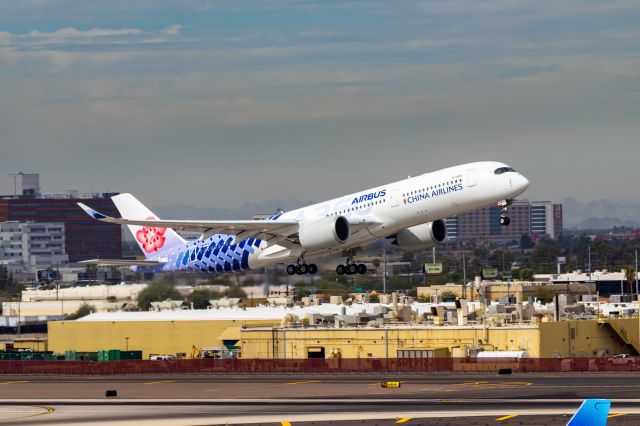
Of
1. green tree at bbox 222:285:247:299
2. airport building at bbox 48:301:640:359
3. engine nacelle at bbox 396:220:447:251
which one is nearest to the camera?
engine nacelle at bbox 396:220:447:251

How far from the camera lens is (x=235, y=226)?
83.8 meters

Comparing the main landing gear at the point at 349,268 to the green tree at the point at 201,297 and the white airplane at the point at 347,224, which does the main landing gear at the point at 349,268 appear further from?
the green tree at the point at 201,297

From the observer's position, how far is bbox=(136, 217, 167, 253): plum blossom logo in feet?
320

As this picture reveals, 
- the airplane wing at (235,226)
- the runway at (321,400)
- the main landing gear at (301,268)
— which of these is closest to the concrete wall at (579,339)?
the runway at (321,400)

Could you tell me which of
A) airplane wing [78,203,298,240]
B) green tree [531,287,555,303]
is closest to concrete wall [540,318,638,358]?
airplane wing [78,203,298,240]

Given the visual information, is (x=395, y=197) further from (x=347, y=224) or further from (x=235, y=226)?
(x=235, y=226)

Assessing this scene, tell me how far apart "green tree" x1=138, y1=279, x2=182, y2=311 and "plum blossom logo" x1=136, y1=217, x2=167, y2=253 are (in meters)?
6.04

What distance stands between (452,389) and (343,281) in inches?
3835

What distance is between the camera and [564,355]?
9369 cm

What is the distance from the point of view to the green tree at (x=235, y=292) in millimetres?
109250

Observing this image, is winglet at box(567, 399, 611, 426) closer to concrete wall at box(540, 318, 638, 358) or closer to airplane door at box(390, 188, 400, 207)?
airplane door at box(390, 188, 400, 207)

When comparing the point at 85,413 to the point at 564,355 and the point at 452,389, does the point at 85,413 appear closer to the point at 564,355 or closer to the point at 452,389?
the point at 452,389

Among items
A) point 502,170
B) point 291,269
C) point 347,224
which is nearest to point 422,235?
point 347,224

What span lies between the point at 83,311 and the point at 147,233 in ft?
120
